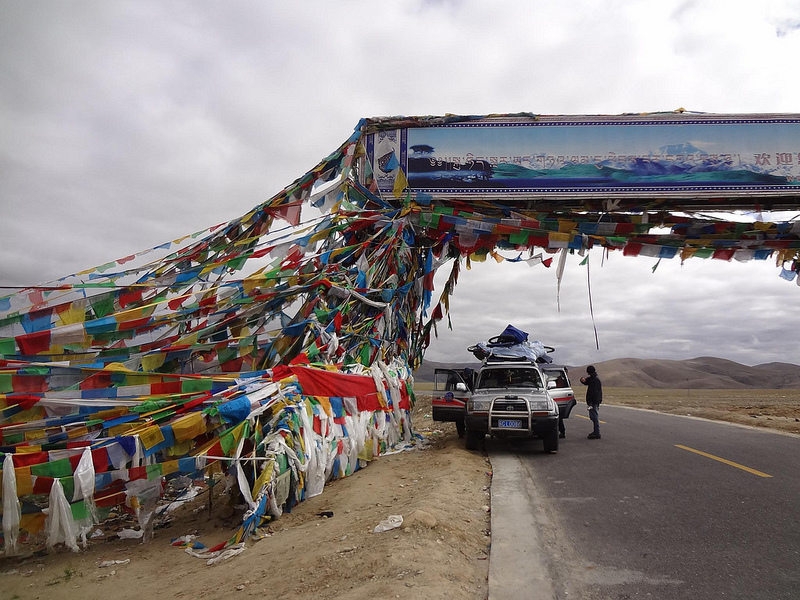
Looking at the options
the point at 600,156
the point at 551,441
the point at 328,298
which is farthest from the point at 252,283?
the point at 600,156

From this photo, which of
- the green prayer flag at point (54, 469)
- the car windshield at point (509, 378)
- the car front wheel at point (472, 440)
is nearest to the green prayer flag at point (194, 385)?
the green prayer flag at point (54, 469)

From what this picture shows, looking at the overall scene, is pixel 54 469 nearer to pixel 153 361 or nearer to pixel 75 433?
pixel 75 433

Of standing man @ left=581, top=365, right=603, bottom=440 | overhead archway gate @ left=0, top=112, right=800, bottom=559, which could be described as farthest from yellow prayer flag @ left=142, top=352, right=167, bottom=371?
standing man @ left=581, top=365, right=603, bottom=440

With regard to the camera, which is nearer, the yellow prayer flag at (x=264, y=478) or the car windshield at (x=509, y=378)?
the yellow prayer flag at (x=264, y=478)

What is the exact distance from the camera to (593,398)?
1370 centimetres

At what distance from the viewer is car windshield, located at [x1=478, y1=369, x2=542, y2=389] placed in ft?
39.7

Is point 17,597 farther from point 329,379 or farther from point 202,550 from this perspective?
point 329,379

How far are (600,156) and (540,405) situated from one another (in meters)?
7.18

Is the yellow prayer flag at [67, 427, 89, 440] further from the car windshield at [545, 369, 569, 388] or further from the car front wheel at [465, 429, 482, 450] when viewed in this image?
the car windshield at [545, 369, 569, 388]

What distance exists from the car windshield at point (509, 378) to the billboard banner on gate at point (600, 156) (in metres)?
4.71

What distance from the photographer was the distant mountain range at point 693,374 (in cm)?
8188

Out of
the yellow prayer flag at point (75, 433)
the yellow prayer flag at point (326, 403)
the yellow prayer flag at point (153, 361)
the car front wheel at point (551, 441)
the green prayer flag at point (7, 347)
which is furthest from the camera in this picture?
the car front wheel at point (551, 441)

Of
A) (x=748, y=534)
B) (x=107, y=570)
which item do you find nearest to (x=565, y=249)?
(x=748, y=534)

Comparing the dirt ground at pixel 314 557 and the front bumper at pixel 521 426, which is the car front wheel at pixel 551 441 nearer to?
the front bumper at pixel 521 426
